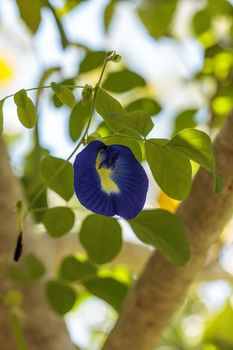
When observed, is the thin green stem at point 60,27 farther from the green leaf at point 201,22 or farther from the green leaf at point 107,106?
the green leaf at point 201,22

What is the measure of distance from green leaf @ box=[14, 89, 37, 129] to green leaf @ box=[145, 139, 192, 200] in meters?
0.07

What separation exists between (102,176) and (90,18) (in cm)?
64

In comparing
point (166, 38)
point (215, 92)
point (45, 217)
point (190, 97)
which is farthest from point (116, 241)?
A: point (190, 97)

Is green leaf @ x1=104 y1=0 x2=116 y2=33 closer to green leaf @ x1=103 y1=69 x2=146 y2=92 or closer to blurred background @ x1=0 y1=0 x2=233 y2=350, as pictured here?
blurred background @ x1=0 y1=0 x2=233 y2=350

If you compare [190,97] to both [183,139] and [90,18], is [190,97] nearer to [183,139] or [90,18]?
[90,18]

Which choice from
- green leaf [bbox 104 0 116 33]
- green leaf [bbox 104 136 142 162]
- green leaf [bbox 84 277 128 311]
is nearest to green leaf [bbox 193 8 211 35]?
green leaf [bbox 104 0 116 33]

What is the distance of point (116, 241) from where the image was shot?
0.59 metres

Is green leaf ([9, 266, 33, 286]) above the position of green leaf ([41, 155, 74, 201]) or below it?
below

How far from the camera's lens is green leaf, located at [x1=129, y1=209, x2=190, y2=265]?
0.56 m

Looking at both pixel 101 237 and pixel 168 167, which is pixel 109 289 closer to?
pixel 101 237

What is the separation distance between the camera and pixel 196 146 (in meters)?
0.45

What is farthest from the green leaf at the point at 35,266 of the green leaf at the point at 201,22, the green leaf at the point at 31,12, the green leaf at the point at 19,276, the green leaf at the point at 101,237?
the green leaf at the point at 201,22

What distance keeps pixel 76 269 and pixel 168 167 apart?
0.26 metres

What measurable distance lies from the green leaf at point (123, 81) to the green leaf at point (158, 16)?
0.66ft
